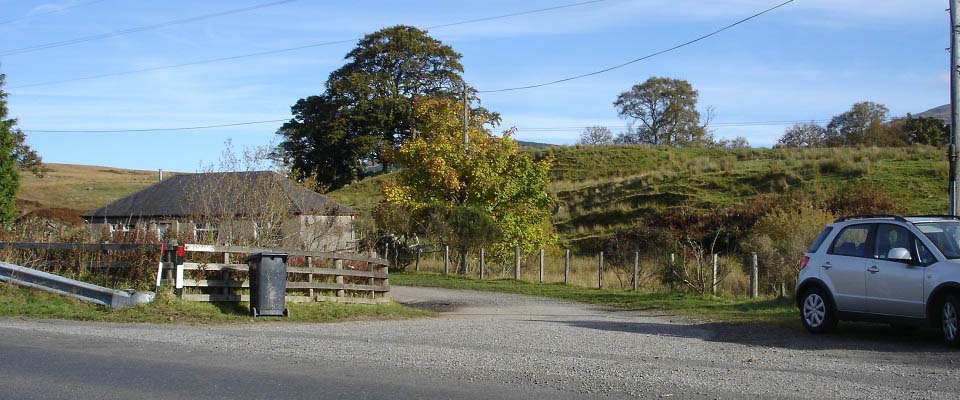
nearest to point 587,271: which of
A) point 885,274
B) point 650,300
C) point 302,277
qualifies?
point 650,300

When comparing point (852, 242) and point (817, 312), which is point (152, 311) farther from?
point (852, 242)

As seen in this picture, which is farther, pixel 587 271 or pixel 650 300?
pixel 587 271

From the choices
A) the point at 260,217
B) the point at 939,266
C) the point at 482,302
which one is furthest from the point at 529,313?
the point at 939,266

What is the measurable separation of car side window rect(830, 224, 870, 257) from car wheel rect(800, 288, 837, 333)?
706 millimetres

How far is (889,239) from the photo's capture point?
13078 millimetres

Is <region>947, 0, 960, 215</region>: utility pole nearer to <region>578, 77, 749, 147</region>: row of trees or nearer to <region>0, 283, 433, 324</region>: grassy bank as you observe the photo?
<region>0, 283, 433, 324</region>: grassy bank

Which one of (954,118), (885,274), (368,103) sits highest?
(368,103)

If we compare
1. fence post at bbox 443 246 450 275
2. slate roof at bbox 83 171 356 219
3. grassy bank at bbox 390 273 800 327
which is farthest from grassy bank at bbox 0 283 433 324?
fence post at bbox 443 246 450 275

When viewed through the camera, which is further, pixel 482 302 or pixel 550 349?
pixel 482 302

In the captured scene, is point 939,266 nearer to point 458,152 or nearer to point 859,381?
point 859,381

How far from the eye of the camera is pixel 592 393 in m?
8.39

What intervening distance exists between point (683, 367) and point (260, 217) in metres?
14.9

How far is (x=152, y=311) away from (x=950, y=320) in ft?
41.0

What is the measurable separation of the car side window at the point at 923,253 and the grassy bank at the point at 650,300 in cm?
300
